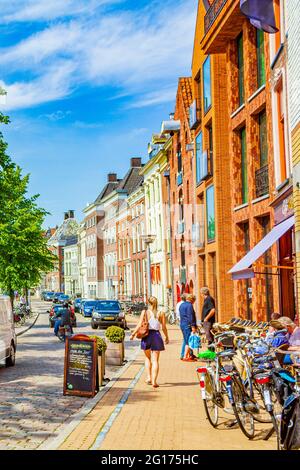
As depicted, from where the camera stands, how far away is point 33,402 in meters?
12.6

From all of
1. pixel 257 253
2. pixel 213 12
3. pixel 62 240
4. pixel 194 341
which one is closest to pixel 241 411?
pixel 257 253

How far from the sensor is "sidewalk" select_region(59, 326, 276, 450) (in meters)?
8.43

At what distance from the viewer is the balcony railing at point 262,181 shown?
20827 millimetres

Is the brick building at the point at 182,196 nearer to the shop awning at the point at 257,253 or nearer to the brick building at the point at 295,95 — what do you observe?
the shop awning at the point at 257,253

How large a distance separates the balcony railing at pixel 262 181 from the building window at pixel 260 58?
2686mm

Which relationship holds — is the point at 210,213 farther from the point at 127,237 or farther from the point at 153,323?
the point at 127,237

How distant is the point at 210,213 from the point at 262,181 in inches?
325

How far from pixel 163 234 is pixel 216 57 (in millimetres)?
26224

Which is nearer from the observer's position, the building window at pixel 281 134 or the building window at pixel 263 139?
the building window at pixel 281 134

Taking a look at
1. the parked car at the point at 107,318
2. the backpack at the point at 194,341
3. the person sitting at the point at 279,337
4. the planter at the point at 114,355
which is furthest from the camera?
the parked car at the point at 107,318

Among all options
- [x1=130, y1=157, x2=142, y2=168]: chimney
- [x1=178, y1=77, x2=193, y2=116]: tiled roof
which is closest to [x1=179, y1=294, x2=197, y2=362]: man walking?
Answer: [x1=178, y1=77, x2=193, y2=116]: tiled roof

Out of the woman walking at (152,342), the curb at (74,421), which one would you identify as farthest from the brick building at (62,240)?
the curb at (74,421)

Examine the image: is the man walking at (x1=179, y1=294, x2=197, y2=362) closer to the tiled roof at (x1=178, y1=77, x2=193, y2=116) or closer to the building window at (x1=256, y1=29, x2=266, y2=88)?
the building window at (x1=256, y1=29, x2=266, y2=88)
